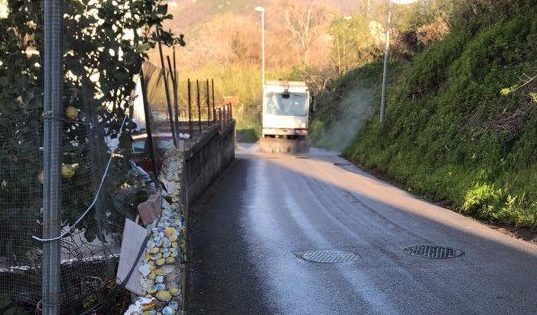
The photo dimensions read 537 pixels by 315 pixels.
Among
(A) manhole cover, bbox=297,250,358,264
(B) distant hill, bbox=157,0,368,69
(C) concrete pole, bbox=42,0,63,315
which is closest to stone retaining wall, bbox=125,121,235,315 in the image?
(C) concrete pole, bbox=42,0,63,315

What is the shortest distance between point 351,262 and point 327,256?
477 millimetres

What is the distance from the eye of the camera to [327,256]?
A: 8.12m

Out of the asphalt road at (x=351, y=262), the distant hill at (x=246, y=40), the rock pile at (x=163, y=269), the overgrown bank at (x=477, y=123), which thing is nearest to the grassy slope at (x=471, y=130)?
the overgrown bank at (x=477, y=123)

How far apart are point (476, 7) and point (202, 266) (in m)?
16.4

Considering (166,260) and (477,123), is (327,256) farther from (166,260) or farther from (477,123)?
(477,123)

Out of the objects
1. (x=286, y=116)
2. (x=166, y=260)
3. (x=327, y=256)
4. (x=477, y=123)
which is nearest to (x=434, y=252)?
(x=327, y=256)

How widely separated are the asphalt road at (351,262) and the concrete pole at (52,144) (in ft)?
9.65

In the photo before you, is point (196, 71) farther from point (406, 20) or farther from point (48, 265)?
point (48, 265)

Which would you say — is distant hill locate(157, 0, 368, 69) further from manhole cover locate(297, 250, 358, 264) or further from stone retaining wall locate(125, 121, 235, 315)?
stone retaining wall locate(125, 121, 235, 315)

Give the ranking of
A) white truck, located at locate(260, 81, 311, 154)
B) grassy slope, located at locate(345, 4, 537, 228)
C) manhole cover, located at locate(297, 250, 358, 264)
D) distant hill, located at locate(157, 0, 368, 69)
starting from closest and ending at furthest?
manhole cover, located at locate(297, 250, 358, 264) < grassy slope, located at locate(345, 4, 537, 228) < white truck, located at locate(260, 81, 311, 154) < distant hill, located at locate(157, 0, 368, 69)

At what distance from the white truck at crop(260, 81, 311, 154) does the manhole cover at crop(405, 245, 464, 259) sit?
83.4 ft

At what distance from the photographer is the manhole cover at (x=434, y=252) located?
8.07 metres

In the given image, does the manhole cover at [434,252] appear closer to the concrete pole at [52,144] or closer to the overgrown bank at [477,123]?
the overgrown bank at [477,123]

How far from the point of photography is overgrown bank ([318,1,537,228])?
37.6 ft
